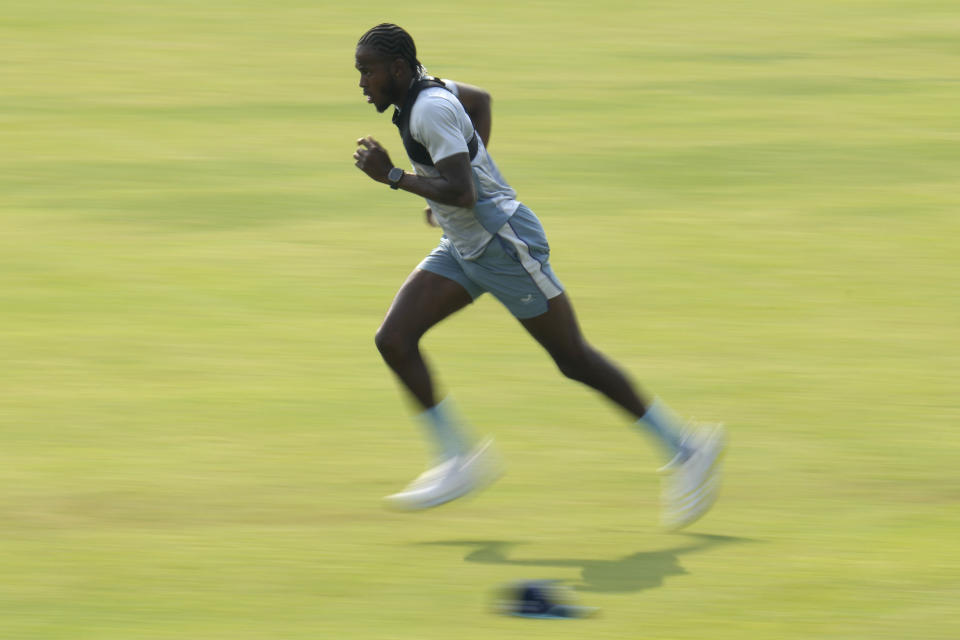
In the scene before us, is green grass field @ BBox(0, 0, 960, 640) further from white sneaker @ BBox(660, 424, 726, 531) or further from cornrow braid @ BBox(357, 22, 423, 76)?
cornrow braid @ BBox(357, 22, 423, 76)

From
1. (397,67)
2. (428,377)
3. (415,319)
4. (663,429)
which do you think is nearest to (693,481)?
(663,429)

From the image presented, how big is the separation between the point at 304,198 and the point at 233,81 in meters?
4.92

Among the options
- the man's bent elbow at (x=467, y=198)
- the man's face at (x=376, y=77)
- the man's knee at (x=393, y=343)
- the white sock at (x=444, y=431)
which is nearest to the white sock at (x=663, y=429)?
the white sock at (x=444, y=431)

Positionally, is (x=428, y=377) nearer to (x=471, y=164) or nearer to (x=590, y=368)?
(x=590, y=368)

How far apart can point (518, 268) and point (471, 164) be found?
17.6 inches

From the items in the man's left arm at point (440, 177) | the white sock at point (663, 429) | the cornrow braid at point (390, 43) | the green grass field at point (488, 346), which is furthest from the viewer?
the white sock at point (663, 429)

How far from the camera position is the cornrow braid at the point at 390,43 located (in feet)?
20.3

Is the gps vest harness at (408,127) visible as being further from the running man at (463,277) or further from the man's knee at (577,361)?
the man's knee at (577,361)

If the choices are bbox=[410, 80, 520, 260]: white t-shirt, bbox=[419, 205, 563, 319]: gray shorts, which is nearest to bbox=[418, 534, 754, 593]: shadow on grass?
bbox=[419, 205, 563, 319]: gray shorts

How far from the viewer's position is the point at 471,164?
6.26m

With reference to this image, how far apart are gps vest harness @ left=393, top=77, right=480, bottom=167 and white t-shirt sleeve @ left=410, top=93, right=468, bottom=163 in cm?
7

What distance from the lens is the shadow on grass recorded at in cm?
579

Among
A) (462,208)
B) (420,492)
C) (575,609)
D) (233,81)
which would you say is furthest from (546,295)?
(233,81)

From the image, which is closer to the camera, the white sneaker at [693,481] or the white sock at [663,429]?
the white sneaker at [693,481]
